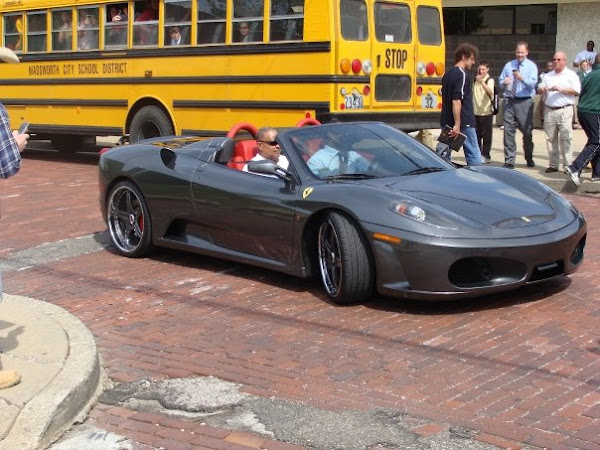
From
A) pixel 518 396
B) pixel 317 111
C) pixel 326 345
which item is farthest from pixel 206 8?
pixel 518 396

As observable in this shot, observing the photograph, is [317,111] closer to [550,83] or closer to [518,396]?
[550,83]

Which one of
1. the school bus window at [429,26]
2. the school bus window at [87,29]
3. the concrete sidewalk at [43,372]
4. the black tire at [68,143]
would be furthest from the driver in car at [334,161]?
the black tire at [68,143]

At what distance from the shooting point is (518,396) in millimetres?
5125

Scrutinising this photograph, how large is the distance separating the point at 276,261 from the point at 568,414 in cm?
307

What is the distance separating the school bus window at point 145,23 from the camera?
15.2 metres

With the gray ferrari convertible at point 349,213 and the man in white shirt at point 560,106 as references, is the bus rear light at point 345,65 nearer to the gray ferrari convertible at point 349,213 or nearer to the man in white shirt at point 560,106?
the man in white shirt at point 560,106

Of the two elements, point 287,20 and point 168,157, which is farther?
point 287,20

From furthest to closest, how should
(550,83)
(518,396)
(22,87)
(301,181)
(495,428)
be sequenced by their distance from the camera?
(22,87), (550,83), (301,181), (518,396), (495,428)

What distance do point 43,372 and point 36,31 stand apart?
13039mm

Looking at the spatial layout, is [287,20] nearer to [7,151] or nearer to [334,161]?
[334,161]

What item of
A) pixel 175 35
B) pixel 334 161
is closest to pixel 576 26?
pixel 175 35

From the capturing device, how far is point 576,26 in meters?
22.9

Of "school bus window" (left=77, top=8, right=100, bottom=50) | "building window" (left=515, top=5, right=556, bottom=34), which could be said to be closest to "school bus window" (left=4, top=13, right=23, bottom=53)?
"school bus window" (left=77, top=8, right=100, bottom=50)

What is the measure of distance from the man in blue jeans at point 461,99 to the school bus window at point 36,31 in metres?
7.70
